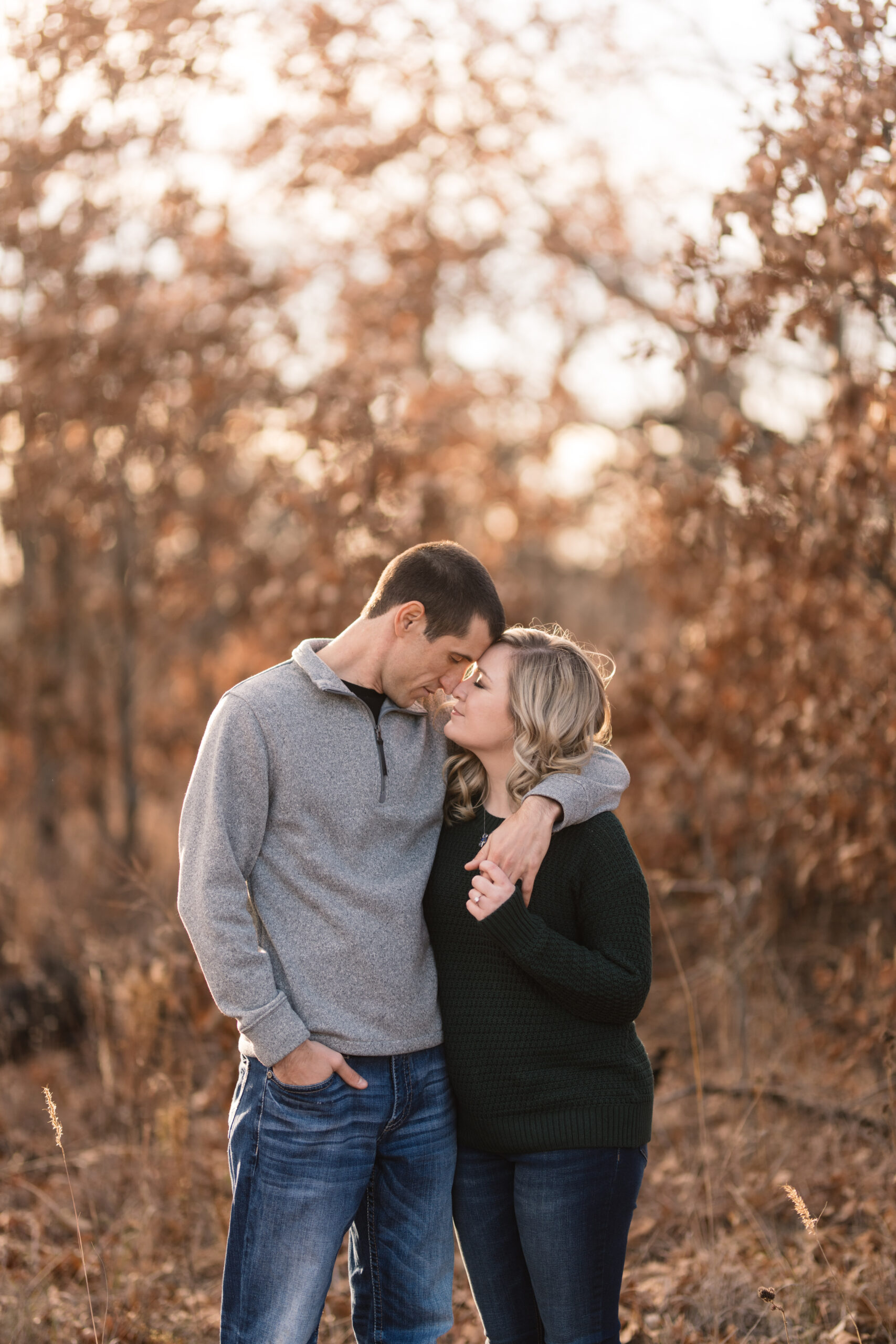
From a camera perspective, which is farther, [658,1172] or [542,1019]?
[658,1172]

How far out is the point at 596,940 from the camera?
237 centimetres

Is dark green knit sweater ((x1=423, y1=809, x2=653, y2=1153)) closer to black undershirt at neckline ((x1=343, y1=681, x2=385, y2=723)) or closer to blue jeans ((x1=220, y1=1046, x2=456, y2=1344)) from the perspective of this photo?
blue jeans ((x1=220, y1=1046, x2=456, y2=1344))

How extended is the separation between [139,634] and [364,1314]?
19.1 ft

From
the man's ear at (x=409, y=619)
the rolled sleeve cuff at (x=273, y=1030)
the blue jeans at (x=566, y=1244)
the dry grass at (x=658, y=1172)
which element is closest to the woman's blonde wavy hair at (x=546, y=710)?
the man's ear at (x=409, y=619)

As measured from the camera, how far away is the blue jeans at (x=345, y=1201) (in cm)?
229

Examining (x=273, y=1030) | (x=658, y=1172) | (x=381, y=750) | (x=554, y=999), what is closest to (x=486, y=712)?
(x=381, y=750)

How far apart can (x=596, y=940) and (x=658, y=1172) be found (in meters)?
2.08

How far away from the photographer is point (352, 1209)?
7.78 ft

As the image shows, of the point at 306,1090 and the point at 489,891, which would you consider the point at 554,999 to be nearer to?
the point at 489,891

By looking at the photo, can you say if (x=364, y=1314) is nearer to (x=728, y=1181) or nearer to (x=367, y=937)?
(x=367, y=937)

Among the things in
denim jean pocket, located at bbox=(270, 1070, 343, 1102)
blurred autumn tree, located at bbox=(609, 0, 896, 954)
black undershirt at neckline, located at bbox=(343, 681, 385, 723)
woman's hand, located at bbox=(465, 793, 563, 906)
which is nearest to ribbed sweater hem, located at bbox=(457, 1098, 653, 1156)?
denim jean pocket, located at bbox=(270, 1070, 343, 1102)

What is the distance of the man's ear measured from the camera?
2.49 m

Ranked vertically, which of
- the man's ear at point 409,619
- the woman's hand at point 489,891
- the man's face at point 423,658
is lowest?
the woman's hand at point 489,891

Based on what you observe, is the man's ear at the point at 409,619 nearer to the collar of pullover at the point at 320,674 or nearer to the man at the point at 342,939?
the man at the point at 342,939
